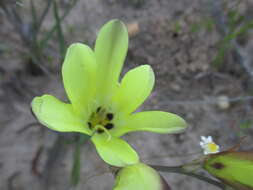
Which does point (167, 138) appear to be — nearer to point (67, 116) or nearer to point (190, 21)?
point (190, 21)

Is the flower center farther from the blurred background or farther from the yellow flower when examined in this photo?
the blurred background

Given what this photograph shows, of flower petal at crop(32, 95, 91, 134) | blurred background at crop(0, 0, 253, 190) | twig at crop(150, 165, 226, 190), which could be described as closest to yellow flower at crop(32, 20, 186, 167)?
flower petal at crop(32, 95, 91, 134)

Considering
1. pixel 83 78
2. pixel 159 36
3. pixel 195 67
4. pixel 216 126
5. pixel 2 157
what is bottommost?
pixel 2 157

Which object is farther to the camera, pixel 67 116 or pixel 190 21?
pixel 190 21

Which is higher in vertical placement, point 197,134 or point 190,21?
point 190,21

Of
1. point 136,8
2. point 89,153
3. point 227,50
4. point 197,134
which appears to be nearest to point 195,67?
point 227,50

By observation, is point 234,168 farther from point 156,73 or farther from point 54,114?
point 156,73
